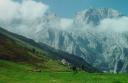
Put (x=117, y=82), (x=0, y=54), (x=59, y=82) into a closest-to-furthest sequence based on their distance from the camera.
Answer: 1. (x=117, y=82)
2. (x=59, y=82)
3. (x=0, y=54)

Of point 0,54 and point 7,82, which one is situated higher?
point 0,54

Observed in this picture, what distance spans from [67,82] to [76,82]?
143cm

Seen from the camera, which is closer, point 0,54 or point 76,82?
point 76,82

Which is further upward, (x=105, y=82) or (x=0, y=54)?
(x=0, y=54)

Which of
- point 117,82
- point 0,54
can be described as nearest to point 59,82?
point 117,82

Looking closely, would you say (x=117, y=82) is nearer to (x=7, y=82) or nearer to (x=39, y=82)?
(x=39, y=82)

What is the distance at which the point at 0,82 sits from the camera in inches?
2089

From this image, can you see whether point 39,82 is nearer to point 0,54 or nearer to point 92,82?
point 92,82

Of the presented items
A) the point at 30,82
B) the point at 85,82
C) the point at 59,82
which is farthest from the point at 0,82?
the point at 85,82

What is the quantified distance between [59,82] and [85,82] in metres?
3.86

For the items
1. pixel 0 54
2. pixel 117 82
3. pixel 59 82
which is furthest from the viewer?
pixel 0 54

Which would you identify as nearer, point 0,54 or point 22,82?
point 22,82

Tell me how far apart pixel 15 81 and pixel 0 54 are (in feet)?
476

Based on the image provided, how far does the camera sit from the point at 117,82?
159 ft
